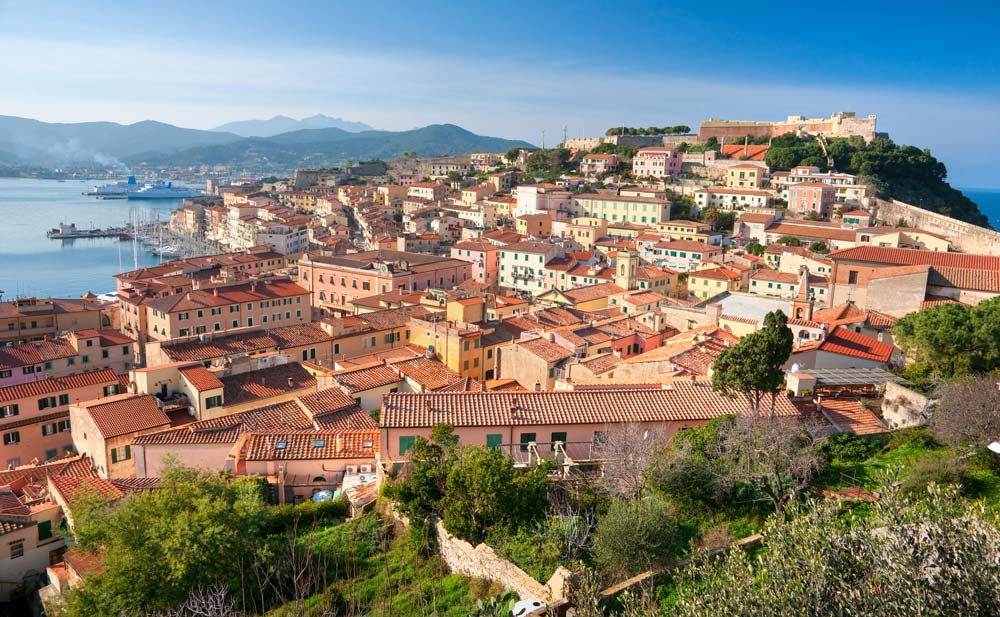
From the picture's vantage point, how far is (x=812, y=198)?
61.3 metres

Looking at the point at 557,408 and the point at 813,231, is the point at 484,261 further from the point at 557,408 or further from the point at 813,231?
the point at 557,408

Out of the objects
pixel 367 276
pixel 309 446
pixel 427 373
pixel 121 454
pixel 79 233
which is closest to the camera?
pixel 309 446

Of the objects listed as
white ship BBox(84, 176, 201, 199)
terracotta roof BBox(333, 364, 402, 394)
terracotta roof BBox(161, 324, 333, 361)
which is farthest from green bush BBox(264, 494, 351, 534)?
white ship BBox(84, 176, 201, 199)

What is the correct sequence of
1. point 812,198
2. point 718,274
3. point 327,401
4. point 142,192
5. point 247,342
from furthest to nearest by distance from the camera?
point 142,192 < point 812,198 < point 718,274 < point 247,342 < point 327,401

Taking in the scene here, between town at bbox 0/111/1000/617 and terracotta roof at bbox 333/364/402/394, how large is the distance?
0.48ft

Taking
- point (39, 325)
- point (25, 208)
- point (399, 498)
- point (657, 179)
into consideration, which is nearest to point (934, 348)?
point (399, 498)

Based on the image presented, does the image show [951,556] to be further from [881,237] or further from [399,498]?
[881,237]

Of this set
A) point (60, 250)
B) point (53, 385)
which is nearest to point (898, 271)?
point (53, 385)

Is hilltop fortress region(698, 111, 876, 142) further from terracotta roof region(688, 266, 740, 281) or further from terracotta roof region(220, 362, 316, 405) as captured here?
terracotta roof region(220, 362, 316, 405)

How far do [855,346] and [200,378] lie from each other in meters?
20.5

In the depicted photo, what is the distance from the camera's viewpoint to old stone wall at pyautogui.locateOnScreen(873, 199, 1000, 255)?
4044 cm

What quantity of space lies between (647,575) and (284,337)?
22273mm

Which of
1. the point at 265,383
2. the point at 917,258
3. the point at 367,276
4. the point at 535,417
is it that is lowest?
the point at 265,383

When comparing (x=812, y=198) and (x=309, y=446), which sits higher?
(x=812, y=198)
